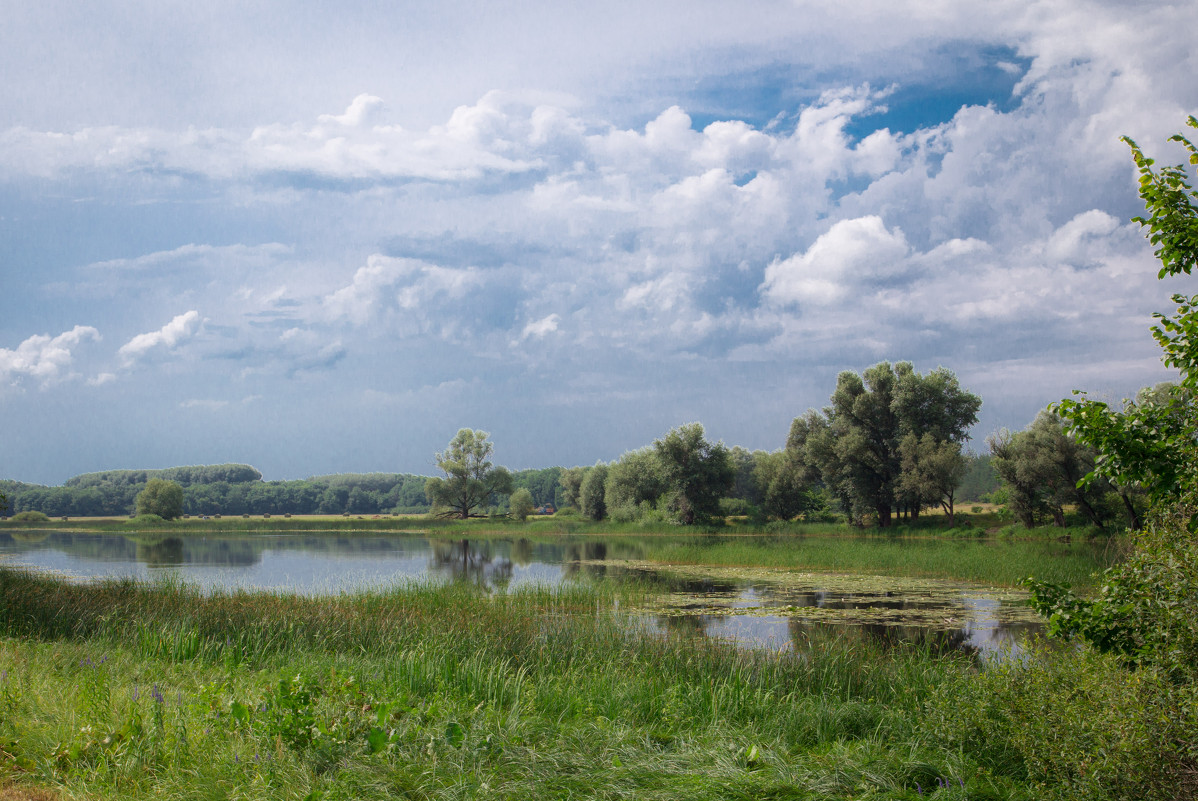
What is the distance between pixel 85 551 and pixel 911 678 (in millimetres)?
47726

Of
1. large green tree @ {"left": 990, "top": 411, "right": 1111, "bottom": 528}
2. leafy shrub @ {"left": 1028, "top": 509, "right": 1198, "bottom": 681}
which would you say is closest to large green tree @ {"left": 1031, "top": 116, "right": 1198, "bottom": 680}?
leafy shrub @ {"left": 1028, "top": 509, "right": 1198, "bottom": 681}

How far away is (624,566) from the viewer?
28656mm

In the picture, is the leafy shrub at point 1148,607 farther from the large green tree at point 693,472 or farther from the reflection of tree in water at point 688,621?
the large green tree at point 693,472

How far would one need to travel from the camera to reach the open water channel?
→ 46.5 feet

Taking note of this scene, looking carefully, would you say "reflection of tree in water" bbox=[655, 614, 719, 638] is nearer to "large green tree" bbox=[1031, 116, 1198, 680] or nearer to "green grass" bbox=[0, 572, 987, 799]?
"green grass" bbox=[0, 572, 987, 799]

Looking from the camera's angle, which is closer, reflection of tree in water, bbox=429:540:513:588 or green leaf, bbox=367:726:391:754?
green leaf, bbox=367:726:391:754

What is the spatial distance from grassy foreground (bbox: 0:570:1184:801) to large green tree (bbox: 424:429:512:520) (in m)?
70.0

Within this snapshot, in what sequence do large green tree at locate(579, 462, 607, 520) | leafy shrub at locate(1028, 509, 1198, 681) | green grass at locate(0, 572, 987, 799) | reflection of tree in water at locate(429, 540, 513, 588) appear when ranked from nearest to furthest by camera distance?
leafy shrub at locate(1028, 509, 1198, 681) → green grass at locate(0, 572, 987, 799) → reflection of tree in water at locate(429, 540, 513, 588) → large green tree at locate(579, 462, 607, 520)

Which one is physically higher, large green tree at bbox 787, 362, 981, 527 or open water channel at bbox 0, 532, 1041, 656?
large green tree at bbox 787, 362, 981, 527

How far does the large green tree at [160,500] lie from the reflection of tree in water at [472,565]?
43129 millimetres

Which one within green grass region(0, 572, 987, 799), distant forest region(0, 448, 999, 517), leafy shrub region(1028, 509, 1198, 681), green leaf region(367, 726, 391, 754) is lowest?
distant forest region(0, 448, 999, 517)

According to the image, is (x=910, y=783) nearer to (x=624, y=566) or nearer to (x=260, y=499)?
(x=624, y=566)

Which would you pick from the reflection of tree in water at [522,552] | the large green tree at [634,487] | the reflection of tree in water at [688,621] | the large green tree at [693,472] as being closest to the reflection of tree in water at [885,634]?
the reflection of tree in water at [688,621]

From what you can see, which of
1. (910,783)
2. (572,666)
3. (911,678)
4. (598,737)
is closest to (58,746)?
(598,737)
